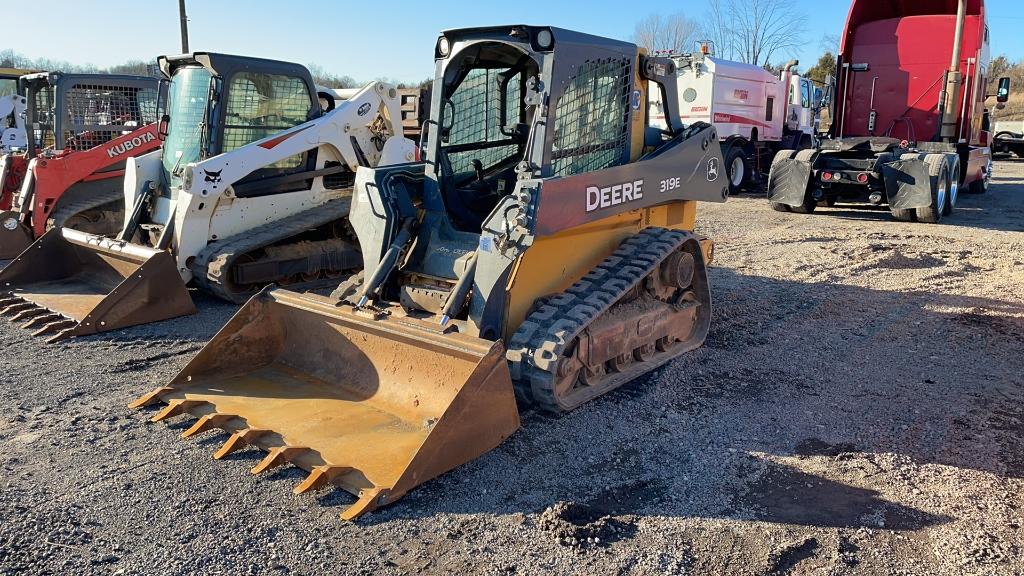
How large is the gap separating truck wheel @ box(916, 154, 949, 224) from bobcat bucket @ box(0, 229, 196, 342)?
10.5 metres

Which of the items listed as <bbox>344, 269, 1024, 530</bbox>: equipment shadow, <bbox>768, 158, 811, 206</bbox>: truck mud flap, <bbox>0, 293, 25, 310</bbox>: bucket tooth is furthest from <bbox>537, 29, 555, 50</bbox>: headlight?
<bbox>768, 158, 811, 206</bbox>: truck mud flap

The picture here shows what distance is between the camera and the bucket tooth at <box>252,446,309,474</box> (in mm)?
3666

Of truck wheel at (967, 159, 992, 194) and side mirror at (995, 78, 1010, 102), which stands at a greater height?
side mirror at (995, 78, 1010, 102)

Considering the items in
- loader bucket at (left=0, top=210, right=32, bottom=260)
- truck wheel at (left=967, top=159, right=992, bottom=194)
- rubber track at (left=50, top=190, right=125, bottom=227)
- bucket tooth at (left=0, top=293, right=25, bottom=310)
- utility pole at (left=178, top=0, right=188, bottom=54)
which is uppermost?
utility pole at (left=178, top=0, right=188, bottom=54)

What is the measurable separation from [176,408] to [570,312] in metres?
2.26

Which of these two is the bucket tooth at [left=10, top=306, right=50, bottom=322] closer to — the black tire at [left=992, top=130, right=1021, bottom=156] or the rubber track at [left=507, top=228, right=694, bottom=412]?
the rubber track at [left=507, top=228, right=694, bottom=412]

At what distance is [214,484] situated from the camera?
370 cm

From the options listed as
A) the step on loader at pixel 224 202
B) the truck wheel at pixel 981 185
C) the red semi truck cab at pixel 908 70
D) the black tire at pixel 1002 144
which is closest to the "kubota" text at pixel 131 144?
the step on loader at pixel 224 202

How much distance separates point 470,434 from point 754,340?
3.14 metres

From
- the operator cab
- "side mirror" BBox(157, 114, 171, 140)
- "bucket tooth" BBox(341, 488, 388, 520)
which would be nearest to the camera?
"bucket tooth" BBox(341, 488, 388, 520)

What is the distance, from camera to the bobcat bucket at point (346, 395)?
3.63m

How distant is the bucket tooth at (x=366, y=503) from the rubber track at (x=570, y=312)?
44.0 inches

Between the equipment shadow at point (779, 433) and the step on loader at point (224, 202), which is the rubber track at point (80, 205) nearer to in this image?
the step on loader at point (224, 202)

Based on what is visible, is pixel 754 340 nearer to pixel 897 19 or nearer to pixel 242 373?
pixel 242 373
